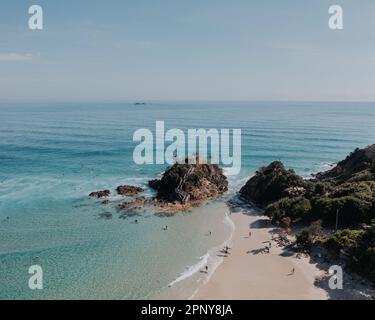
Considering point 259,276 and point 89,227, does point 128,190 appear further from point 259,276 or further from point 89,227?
point 259,276

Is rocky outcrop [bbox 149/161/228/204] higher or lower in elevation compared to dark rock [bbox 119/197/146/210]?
higher

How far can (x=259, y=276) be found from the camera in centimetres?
3597

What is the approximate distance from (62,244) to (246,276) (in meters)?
20.6

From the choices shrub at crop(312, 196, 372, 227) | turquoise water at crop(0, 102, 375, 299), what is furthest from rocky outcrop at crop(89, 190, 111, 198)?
shrub at crop(312, 196, 372, 227)

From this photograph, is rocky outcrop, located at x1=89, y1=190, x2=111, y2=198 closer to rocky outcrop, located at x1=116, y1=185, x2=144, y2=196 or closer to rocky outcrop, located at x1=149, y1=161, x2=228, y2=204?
rocky outcrop, located at x1=116, y1=185, x2=144, y2=196

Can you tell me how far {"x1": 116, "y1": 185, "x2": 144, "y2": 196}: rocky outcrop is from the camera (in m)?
62.9

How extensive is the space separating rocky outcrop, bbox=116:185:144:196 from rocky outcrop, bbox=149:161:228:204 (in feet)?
11.0

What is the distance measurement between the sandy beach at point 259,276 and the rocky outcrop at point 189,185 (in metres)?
16.3

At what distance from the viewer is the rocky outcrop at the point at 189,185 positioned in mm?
60197

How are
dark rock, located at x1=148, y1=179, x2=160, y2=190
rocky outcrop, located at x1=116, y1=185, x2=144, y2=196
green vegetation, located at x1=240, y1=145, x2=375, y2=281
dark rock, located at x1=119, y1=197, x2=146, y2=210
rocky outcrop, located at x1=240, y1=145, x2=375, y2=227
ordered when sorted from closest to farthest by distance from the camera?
green vegetation, located at x1=240, y1=145, x2=375, y2=281
rocky outcrop, located at x1=240, y1=145, x2=375, y2=227
dark rock, located at x1=119, y1=197, x2=146, y2=210
rocky outcrop, located at x1=116, y1=185, x2=144, y2=196
dark rock, located at x1=148, y1=179, x2=160, y2=190

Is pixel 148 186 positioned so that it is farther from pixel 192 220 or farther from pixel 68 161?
pixel 68 161

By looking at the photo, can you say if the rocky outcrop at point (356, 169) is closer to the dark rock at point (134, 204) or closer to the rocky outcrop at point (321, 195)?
the rocky outcrop at point (321, 195)

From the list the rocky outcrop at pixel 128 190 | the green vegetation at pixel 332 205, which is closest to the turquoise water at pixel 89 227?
the rocky outcrop at pixel 128 190
